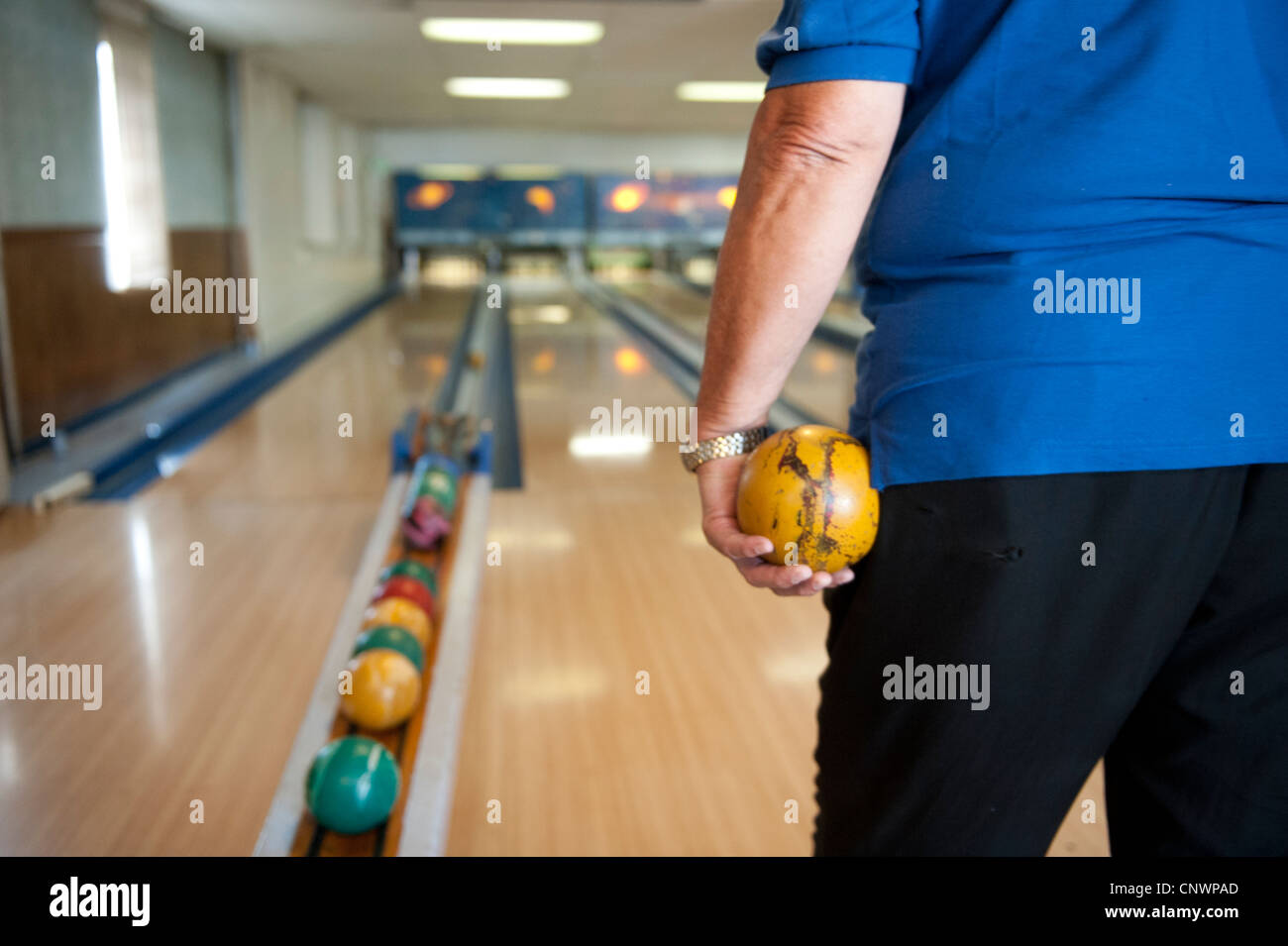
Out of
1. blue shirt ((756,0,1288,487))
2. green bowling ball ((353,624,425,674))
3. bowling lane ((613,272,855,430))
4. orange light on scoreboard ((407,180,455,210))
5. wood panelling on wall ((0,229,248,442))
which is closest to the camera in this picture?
blue shirt ((756,0,1288,487))

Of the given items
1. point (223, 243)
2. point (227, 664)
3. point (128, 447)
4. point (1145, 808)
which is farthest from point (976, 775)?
point (223, 243)

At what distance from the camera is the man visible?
0.62 meters

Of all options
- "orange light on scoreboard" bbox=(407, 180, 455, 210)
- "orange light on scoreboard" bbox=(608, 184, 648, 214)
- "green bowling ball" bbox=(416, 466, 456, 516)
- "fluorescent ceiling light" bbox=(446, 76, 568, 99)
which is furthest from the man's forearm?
"orange light on scoreboard" bbox=(608, 184, 648, 214)

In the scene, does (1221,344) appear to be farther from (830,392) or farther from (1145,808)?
(830,392)

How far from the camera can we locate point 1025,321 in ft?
2.08

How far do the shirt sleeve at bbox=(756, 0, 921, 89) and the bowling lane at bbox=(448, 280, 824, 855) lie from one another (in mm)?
1261

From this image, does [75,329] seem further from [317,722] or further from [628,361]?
[317,722]

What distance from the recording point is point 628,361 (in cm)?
617

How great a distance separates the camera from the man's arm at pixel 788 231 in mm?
662

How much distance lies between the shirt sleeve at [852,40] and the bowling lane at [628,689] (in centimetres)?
126

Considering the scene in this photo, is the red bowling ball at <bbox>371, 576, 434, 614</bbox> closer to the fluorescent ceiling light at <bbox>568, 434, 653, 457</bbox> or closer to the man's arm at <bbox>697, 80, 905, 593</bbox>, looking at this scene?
the man's arm at <bbox>697, 80, 905, 593</bbox>

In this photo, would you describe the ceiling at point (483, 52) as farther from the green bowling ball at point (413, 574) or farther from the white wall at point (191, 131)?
the green bowling ball at point (413, 574)

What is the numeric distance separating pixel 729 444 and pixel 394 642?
1.25 meters

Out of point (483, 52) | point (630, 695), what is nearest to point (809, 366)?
point (483, 52)
